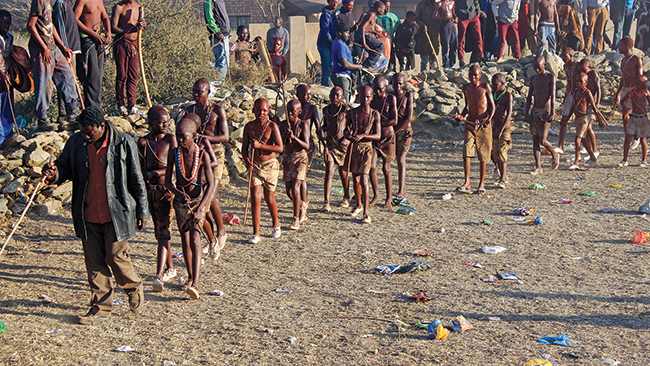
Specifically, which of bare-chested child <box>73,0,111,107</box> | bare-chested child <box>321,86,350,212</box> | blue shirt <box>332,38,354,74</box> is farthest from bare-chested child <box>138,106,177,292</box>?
blue shirt <box>332,38,354,74</box>

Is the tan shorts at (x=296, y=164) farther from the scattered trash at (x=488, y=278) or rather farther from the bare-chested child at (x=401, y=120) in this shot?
the scattered trash at (x=488, y=278)

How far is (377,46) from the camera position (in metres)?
12.6

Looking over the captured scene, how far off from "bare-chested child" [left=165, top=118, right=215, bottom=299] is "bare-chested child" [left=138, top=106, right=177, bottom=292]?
0.27 m

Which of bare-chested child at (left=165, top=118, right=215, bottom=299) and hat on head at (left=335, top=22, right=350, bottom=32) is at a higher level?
hat on head at (left=335, top=22, right=350, bottom=32)

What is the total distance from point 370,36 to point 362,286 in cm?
781

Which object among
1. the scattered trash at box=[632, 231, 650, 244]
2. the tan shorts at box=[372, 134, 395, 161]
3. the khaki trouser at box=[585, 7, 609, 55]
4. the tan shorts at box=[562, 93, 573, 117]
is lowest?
the scattered trash at box=[632, 231, 650, 244]

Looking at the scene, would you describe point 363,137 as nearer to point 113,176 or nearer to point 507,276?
point 507,276

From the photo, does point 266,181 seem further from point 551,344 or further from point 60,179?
point 551,344

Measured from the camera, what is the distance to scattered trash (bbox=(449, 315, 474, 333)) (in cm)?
466

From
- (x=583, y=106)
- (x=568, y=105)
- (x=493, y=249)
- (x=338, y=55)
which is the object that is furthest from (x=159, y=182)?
(x=568, y=105)

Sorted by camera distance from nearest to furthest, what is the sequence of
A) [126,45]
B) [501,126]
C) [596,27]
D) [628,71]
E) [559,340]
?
[559,340] → [501,126] → [126,45] → [628,71] → [596,27]

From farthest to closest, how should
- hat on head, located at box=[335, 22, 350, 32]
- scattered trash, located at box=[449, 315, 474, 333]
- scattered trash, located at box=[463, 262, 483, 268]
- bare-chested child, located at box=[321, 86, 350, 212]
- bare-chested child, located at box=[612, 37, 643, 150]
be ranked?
hat on head, located at box=[335, 22, 350, 32] < bare-chested child, located at box=[612, 37, 643, 150] < bare-chested child, located at box=[321, 86, 350, 212] < scattered trash, located at box=[463, 262, 483, 268] < scattered trash, located at box=[449, 315, 474, 333]

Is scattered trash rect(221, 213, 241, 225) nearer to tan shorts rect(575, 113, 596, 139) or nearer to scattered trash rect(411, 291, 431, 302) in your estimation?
scattered trash rect(411, 291, 431, 302)

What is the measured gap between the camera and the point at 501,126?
9.30 meters
